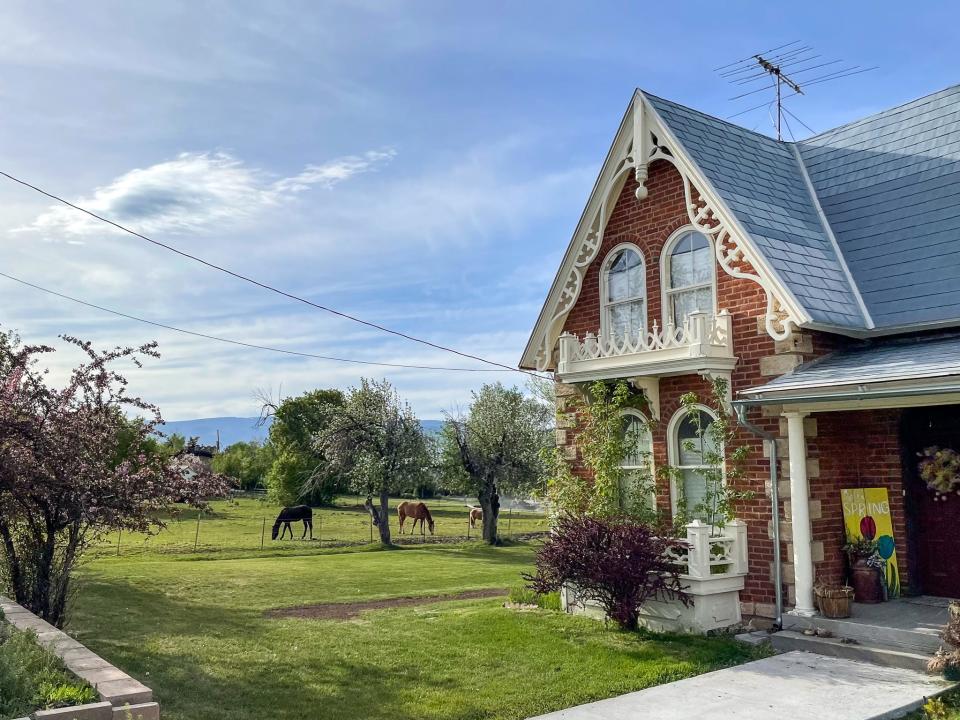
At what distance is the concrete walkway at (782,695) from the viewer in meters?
8.23

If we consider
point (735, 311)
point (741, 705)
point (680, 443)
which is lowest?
point (741, 705)

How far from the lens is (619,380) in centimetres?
1391

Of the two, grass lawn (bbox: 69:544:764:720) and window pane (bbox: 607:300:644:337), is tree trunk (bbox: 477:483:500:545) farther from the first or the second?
window pane (bbox: 607:300:644:337)

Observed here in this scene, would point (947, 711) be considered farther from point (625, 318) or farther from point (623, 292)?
point (623, 292)

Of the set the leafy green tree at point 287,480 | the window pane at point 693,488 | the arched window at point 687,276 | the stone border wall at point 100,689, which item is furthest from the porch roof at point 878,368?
the leafy green tree at point 287,480

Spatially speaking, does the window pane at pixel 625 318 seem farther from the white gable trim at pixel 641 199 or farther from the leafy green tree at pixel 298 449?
the leafy green tree at pixel 298 449

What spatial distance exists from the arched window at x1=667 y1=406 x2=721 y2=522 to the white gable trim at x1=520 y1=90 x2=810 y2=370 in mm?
Answer: 1993

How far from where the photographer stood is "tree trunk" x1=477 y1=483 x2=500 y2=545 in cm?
3169

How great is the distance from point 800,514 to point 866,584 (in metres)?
1.66

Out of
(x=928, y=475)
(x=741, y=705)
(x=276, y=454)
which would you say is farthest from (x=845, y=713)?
(x=276, y=454)

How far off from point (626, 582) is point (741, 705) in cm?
321

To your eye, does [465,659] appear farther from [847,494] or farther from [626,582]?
[847,494]

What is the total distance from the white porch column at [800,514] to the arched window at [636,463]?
262 centimetres

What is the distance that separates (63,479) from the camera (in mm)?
10758
